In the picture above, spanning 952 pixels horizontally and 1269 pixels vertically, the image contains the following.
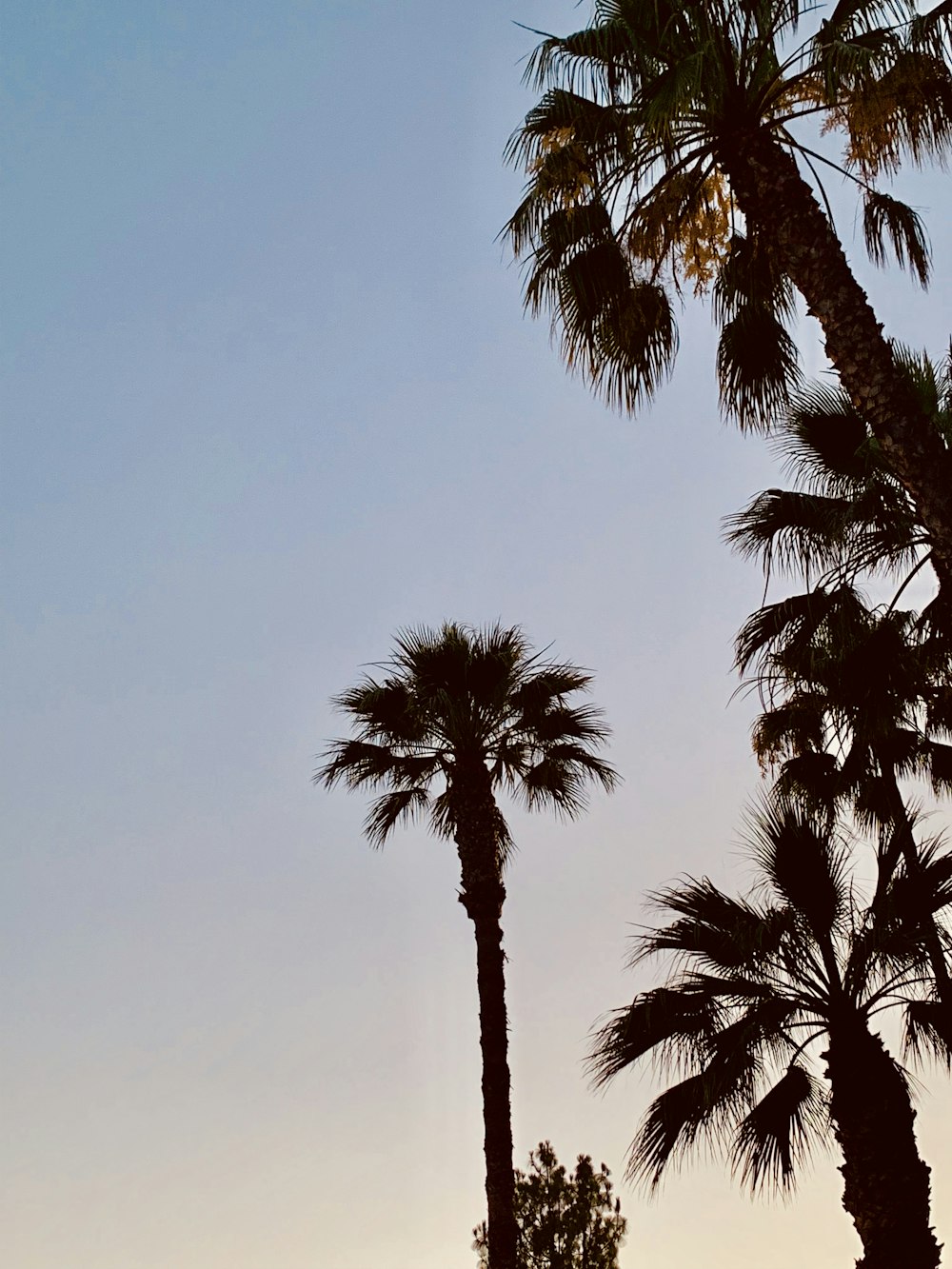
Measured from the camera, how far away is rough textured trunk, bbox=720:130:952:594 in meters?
8.96

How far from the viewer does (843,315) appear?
31.0 feet

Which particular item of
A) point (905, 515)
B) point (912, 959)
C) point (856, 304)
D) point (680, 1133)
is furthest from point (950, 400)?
point (680, 1133)

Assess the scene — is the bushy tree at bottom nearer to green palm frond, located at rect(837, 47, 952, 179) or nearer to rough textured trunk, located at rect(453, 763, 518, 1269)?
rough textured trunk, located at rect(453, 763, 518, 1269)

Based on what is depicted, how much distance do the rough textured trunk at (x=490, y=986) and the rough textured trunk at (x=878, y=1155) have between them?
5.61 m

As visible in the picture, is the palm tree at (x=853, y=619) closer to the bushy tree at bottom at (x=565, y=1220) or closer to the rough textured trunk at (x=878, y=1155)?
the rough textured trunk at (x=878, y=1155)

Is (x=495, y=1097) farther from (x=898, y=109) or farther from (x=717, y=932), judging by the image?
(x=898, y=109)

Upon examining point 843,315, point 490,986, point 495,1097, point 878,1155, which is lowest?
point 878,1155

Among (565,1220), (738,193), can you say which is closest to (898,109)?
(738,193)

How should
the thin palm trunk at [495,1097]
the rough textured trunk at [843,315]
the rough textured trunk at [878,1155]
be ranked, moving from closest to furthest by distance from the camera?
the rough textured trunk at [843,315]
the rough textured trunk at [878,1155]
the thin palm trunk at [495,1097]

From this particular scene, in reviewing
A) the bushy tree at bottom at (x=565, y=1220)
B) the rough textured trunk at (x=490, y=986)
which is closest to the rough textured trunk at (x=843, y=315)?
the rough textured trunk at (x=490, y=986)

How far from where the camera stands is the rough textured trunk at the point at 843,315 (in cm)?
896

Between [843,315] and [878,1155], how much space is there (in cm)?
746

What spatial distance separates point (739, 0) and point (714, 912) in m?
7.84

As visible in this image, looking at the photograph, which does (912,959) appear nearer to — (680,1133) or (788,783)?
(680,1133)
